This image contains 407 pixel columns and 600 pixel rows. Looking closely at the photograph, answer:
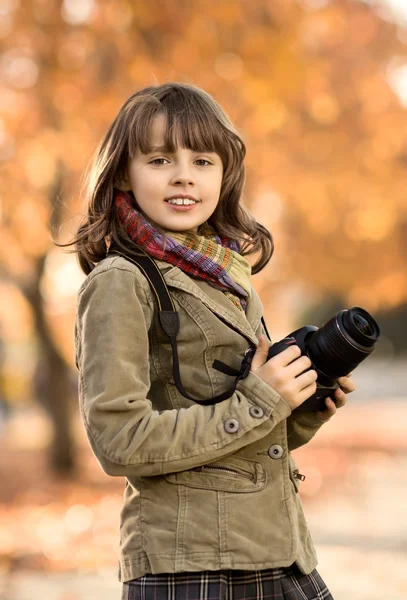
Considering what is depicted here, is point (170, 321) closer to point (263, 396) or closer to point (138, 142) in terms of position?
point (263, 396)

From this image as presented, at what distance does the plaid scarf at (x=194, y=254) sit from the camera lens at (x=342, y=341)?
0.24 m

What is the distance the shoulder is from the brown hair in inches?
2.7

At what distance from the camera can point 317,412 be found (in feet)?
7.28

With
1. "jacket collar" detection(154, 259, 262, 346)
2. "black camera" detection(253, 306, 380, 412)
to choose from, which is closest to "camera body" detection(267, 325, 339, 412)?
"black camera" detection(253, 306, 380, 412)

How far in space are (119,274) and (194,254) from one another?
20 centimetres

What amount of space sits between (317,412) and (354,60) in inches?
243

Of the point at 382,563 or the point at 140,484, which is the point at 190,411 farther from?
the point at 382,563

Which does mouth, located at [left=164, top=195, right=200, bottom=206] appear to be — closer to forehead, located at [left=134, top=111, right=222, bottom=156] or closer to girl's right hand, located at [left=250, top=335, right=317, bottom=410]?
forehead, located at [left=134, top=111, right=222, bottom=156]

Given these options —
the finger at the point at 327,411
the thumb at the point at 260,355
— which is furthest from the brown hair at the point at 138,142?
the finger at the point at 327,411

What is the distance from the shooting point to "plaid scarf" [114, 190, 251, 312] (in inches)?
79.4

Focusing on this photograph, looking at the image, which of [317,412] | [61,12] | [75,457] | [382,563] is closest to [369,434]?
[75,457]

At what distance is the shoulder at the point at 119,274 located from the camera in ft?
6.28

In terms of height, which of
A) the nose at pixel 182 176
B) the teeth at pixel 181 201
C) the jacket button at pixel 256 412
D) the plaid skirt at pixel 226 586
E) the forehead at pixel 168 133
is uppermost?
the forehead at pixel 168 133

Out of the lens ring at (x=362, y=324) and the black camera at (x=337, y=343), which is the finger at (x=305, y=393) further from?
the lens ring at (x=362, y=324)
